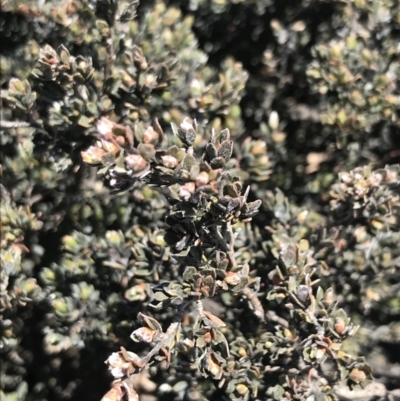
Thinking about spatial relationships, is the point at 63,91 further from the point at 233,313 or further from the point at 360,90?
the point at 360,90

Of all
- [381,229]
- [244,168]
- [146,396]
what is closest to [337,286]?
[381,229]

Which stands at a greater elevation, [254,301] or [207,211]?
[207,211]

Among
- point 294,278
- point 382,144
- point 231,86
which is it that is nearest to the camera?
point 294,278

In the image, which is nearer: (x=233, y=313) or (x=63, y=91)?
(x=63, y=91)

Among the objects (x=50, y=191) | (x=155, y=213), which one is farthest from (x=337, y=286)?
(x=50, y=191)

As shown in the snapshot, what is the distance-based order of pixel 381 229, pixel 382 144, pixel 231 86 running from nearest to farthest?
1. pixel 381 229
2. pixel 231 86
3. pixel 382 144

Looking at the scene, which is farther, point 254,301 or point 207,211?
point 254,301

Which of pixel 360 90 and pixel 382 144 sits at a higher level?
pixel 360 90

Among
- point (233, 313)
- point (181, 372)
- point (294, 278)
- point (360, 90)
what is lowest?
point (181, 372)
